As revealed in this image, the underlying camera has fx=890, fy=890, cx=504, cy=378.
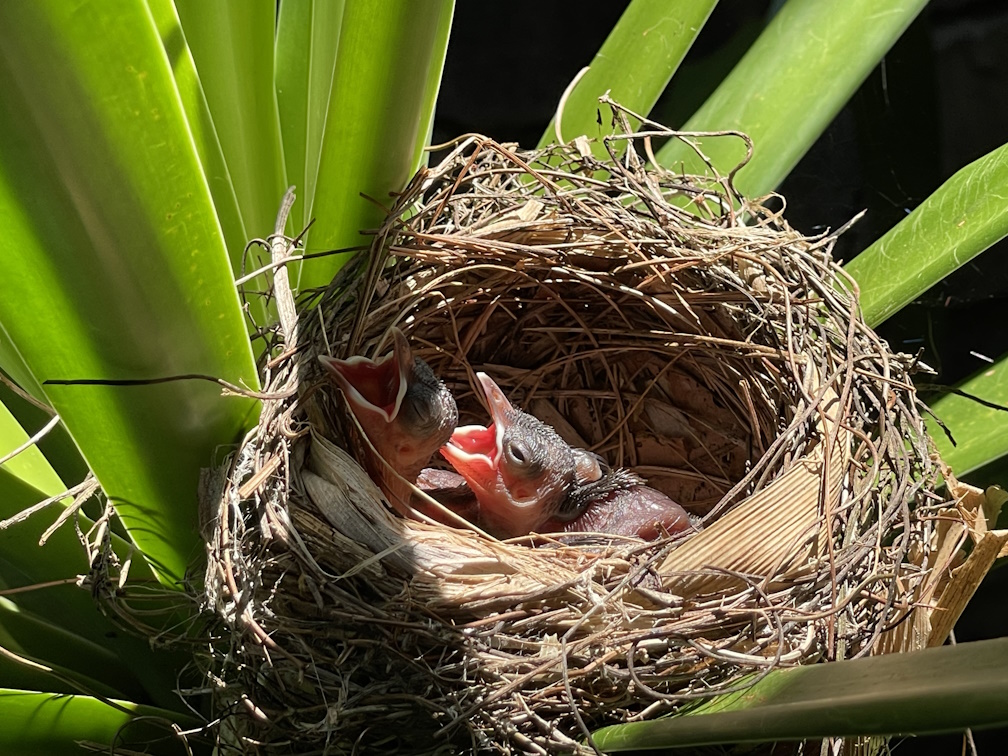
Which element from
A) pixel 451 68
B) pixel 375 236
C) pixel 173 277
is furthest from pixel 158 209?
pixel 451 68

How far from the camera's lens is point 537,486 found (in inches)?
38.3

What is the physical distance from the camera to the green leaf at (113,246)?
0.37 metres

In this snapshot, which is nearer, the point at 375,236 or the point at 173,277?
the point at 173,277

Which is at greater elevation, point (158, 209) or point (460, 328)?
point (158, 209)

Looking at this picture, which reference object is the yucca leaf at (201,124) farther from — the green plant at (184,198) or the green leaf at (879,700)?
the green leaf at (879,700)

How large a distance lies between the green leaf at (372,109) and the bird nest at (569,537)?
0.07 m

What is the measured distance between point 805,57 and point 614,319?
1.11 ft

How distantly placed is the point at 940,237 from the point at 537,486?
1.52 ft

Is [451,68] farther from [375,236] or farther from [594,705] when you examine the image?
[594,705]

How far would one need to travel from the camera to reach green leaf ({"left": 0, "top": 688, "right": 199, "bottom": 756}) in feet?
1.82

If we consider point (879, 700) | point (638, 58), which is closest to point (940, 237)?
point (638, 58)

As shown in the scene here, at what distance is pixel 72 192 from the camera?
1.30ft

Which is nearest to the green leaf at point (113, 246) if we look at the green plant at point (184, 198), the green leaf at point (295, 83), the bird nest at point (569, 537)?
the green plant at point (184, 198)

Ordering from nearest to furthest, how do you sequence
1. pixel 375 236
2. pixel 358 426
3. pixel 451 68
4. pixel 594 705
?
pixel 594 705 < pixel 375 236 < pixel 358 426 < pixel 451 68
